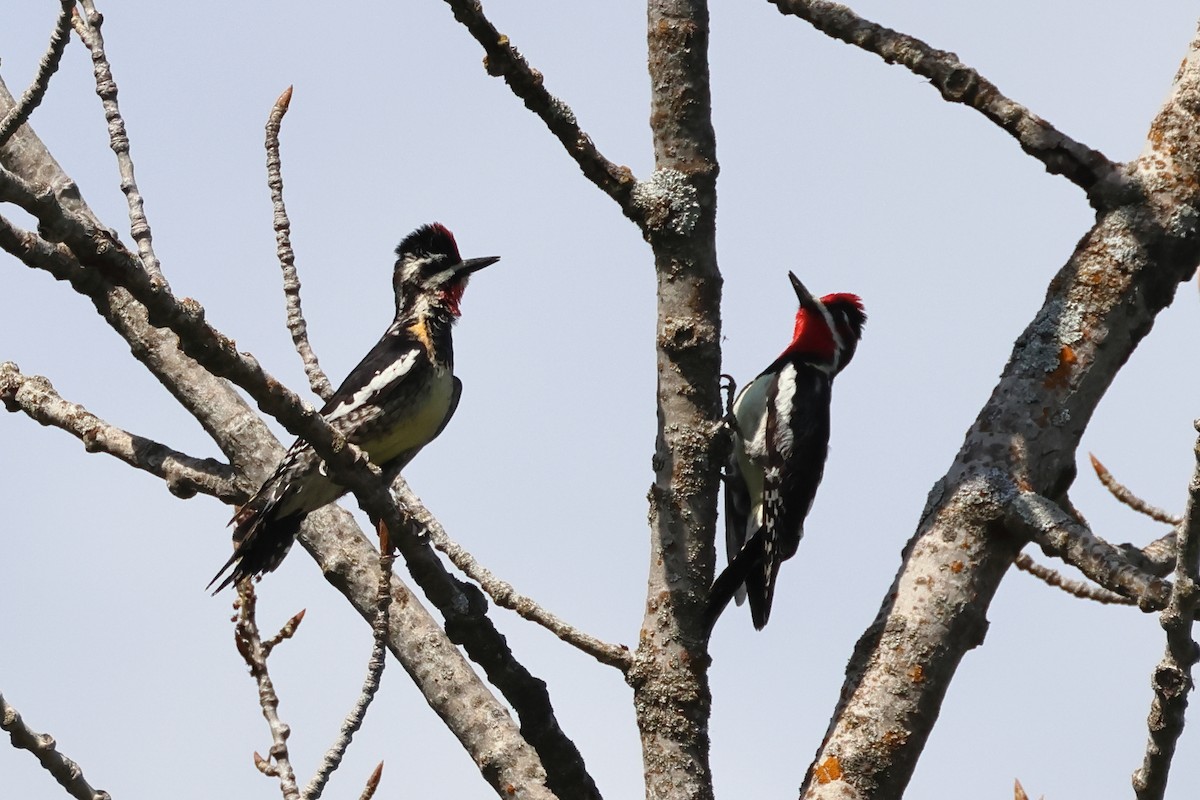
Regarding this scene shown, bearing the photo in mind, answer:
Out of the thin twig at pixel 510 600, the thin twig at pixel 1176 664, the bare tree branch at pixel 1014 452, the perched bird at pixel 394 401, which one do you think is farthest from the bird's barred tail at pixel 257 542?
the thin twig at pixel 1176 664

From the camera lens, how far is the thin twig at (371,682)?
10.5 feet

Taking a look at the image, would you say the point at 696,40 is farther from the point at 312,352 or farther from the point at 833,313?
the point at 833,313

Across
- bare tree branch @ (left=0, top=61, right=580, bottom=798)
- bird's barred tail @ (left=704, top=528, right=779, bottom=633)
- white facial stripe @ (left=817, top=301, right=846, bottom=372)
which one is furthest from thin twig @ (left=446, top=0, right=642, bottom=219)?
white facial stripe @ (left=817, top=301, right=846, bottom=372)

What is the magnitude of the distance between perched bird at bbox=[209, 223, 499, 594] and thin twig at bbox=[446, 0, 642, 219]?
1.32m

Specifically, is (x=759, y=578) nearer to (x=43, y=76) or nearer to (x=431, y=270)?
(x=431, y=270)

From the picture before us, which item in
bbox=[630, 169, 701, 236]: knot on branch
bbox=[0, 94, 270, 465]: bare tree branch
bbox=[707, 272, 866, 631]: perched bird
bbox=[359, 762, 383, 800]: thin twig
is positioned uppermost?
bbox=[707, 272, 866, 631]: perched bird

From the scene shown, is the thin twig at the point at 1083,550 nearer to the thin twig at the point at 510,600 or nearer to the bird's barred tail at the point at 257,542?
the thin twig at the point at 510,600

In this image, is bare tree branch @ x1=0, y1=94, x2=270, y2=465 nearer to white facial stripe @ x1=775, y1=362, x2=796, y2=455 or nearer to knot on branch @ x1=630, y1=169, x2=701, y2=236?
knot on branch @ x1=630, y1=169, x2=701, y2=236

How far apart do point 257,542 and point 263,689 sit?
3.23 feet

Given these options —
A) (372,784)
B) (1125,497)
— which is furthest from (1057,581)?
(372,784)

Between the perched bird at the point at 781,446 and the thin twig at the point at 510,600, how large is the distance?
1.36 m

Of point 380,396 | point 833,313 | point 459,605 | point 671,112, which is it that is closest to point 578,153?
point 671,112

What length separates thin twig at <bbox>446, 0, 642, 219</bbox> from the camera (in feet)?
9.96

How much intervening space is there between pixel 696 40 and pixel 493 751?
175 centimetres
